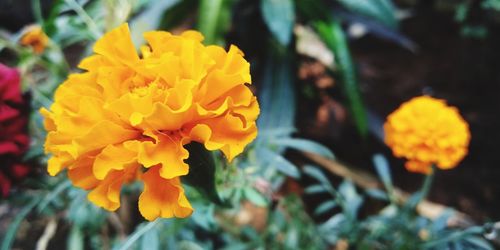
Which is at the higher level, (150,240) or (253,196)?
(253,196)

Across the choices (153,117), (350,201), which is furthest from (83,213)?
(350,201)

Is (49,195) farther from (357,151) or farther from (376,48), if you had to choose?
(376,48)

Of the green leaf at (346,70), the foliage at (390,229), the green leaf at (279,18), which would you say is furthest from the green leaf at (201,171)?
the green leaf at (346,70)

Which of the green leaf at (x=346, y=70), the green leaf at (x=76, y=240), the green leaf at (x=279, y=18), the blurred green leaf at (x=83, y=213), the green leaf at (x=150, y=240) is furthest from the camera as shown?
the green leaf at (x=346, y=70)

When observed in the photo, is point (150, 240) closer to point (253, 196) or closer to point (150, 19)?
point (253, 196)

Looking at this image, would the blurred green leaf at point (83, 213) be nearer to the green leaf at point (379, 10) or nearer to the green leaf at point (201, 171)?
the green leaf at point (201, 171)

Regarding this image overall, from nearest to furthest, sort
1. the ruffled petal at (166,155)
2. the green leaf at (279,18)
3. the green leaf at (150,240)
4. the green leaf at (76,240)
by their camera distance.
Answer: the ruffled petal at (166,155) → the green leaf at (150,240) → the green leaf at (76,240) → the green leaf at (279,18)

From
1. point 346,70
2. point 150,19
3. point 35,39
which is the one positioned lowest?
point 35,39

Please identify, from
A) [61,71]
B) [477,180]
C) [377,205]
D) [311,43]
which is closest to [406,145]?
[377,205]
